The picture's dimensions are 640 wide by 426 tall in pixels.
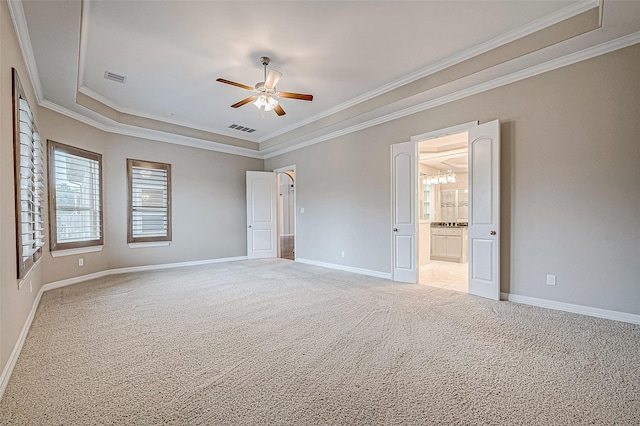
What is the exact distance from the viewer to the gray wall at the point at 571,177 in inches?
118

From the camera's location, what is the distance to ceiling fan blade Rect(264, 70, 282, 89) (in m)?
3.44

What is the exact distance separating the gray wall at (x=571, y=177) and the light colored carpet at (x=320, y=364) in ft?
1.57

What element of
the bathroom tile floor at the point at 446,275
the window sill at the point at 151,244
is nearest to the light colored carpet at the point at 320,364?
the bathroom tile floor at the point at 446,275

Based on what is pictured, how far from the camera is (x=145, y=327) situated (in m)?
2.97

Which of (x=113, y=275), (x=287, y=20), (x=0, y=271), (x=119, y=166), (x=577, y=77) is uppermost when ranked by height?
(x=287, y=20)

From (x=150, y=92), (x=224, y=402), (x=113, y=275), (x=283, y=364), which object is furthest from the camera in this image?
(x=113, y=275)

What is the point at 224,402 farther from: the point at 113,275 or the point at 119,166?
the point at 119,166

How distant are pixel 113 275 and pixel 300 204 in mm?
3923

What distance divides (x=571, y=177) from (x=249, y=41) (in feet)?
12.9

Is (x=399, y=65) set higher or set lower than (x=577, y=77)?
higher

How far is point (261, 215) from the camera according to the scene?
753cm

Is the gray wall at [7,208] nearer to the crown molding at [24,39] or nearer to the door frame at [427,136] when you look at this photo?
the crown molding at [24,39]

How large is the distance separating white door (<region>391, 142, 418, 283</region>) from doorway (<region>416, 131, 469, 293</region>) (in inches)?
7.5

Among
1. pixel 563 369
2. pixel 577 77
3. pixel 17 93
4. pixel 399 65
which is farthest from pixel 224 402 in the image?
pixel 577 77
